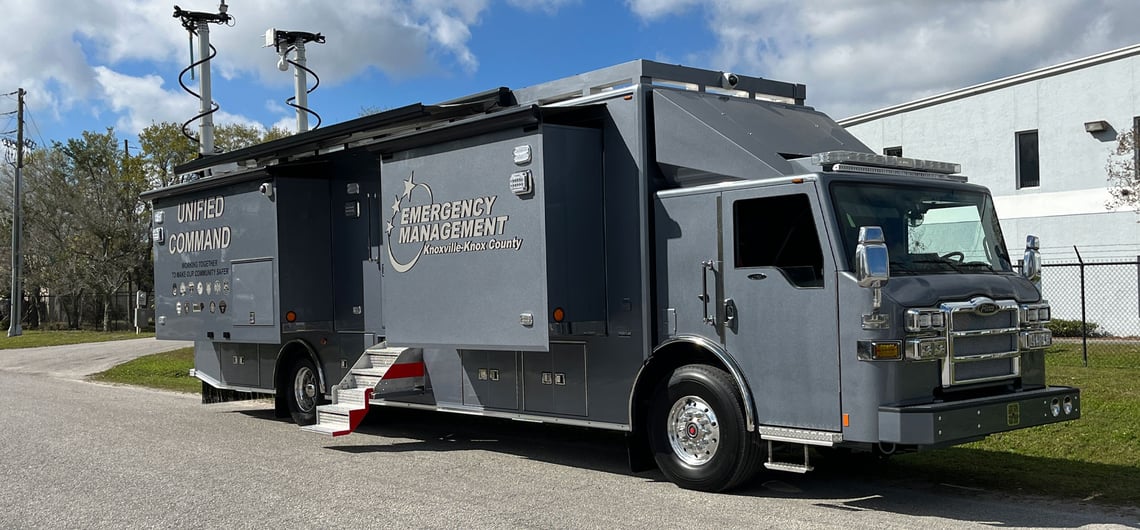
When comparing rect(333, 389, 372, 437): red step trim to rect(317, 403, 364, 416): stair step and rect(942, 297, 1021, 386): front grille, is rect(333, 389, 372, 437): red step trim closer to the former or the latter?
rect(317, 403, 364, 416): stair step

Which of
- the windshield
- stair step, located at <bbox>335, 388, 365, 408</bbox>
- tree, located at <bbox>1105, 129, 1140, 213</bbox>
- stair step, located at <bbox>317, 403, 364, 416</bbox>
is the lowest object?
stair step, located at <bbox>317, 403, 364, 416</bbox>

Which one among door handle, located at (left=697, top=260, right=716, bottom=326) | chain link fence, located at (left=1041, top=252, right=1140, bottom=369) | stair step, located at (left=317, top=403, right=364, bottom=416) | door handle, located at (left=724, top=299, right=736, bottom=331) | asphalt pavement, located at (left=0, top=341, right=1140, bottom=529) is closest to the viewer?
asphalt pavement, located at (left=0, top=341, right=1140, bottom=529)

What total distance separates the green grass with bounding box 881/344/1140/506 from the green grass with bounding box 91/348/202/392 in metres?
12.7

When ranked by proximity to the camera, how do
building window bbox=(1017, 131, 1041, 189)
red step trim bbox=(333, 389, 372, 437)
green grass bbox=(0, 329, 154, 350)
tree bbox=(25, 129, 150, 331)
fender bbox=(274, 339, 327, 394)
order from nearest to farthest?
red step trim bbox=(333, 389, 372, 437) → fender bbox=(274, 339, 327, 394) → building window bbox=(1017, 131, 1041, 189) → green grass bbox=(0, 329, 154, 350) → tree bbox=(25, 129, 150, 331)

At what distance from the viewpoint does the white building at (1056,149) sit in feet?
79.8

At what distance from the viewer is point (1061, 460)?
9.26 m

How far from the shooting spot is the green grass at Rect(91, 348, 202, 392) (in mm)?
Result: 18891

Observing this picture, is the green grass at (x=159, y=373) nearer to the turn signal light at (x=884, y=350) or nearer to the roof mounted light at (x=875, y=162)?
the roof mounted light at (x=875, y=162)

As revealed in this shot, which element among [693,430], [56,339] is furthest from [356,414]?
[56,339]

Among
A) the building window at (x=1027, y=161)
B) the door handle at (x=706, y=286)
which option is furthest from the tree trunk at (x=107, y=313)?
the door handle at (x=706, y=286)

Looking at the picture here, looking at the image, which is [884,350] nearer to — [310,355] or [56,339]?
[310,355]

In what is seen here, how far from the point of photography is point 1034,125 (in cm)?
2595

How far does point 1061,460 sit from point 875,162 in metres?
3.44

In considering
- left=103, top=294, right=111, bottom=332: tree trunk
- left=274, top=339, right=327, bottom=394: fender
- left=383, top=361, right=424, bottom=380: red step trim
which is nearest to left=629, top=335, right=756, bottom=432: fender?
left=383, top=361, right=424, bottom=380: red step trim
